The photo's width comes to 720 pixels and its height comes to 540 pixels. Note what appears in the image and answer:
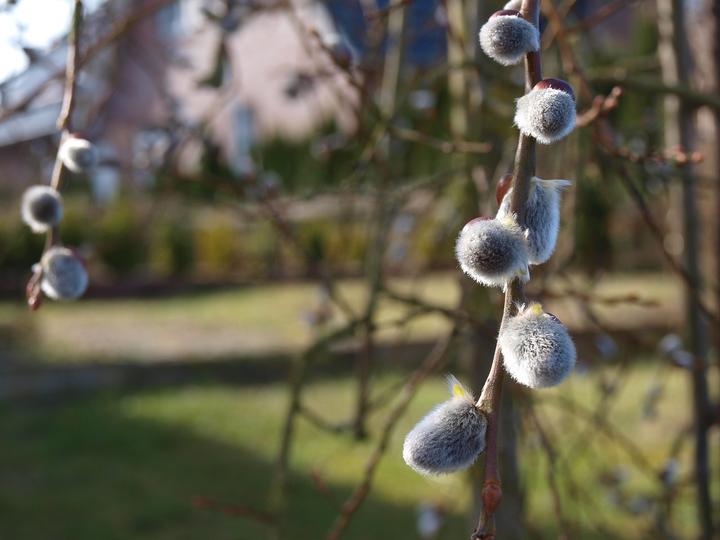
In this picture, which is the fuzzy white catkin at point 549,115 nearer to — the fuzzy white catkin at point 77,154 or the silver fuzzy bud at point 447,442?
the silver fuzzy bud at point 447,442

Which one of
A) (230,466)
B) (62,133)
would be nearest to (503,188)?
(62,133)

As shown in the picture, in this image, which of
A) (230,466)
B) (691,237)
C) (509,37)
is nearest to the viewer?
(509,37)

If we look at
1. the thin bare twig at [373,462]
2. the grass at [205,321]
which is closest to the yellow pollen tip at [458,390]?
the thin bare twig at [373,462]

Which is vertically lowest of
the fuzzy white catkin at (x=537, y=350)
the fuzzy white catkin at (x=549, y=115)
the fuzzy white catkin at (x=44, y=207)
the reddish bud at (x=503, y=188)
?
the fuzzy white catkin at (x=537, y=350)

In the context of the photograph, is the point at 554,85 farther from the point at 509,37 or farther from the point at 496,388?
the point at 496,388

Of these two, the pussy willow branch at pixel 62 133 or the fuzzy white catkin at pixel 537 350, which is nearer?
the fuzzy white catkin at pixel 537 350

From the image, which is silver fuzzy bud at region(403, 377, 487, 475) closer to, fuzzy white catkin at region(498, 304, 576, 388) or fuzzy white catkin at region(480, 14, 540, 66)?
fuzzy white catkin at region(498, 304, 576, 388)
